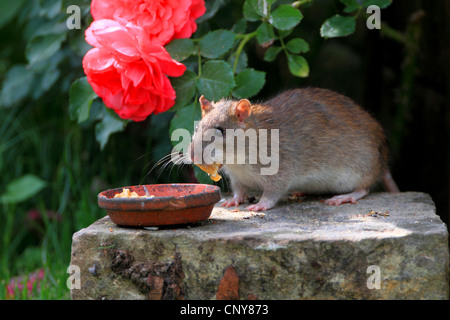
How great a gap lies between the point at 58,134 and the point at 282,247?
2.99 m

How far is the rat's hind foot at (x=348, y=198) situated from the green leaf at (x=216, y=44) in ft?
3.05

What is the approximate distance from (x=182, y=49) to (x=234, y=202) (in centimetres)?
→ 83

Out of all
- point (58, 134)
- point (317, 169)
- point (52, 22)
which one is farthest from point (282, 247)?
point (58, 134)

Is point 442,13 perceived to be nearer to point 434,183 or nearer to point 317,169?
point 434,183

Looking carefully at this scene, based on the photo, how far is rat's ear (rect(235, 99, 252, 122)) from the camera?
2.69 metres

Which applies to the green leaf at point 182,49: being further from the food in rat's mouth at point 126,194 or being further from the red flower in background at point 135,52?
the food in rat's mouth at point 126,194

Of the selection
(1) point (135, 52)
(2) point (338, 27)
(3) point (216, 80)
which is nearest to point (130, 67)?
(1) point (135, 52)

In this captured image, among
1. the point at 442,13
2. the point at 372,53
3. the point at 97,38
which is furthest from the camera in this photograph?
the point at 372,53

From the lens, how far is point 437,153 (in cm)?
405

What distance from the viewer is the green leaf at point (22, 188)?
158 inches

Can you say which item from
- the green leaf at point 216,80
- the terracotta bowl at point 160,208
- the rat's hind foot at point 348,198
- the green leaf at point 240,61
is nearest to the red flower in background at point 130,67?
the green leaf at point 216,80

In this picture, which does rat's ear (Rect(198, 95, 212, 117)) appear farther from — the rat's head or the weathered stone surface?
the weathered stone surface

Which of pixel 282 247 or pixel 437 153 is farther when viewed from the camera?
pixel 437 153

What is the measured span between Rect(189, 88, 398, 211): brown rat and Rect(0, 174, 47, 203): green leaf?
1707mm
